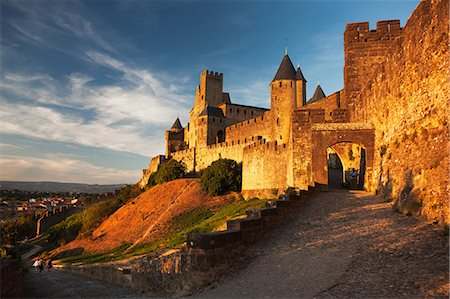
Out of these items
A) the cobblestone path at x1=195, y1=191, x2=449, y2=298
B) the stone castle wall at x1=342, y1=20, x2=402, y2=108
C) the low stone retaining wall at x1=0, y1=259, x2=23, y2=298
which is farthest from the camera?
the stone castle wall at x1=342, y1=20, x2=402, y2=108

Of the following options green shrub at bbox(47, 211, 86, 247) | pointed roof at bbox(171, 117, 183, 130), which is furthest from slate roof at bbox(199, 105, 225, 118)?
green shrub at bbox(47, 211, 86, 247)

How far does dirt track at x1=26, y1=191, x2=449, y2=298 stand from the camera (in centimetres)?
591

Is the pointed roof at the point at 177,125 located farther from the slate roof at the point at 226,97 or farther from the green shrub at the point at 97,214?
the green shrub at the point at 97,214

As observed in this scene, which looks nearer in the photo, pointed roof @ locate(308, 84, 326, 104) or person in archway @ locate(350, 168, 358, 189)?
person in archway @ locate(350, 168, 358, 189)

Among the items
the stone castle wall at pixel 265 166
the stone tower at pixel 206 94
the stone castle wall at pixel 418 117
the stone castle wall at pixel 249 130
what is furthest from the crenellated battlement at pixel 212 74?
the stone castle wall at pixel 418 117

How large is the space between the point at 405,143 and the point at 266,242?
5.68 m

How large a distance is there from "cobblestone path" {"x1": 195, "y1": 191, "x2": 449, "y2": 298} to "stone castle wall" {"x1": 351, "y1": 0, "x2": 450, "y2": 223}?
2.64 feet

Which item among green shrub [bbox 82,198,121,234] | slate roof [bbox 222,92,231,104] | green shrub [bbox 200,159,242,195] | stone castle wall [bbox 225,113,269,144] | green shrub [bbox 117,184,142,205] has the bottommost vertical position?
green shrub [bbox 82,198,121,234]

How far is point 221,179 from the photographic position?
33625 millimetres

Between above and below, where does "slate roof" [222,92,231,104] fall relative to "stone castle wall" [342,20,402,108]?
above

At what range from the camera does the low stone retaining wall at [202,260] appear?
26.6ft

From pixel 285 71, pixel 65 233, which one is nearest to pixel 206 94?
pixel 285 71

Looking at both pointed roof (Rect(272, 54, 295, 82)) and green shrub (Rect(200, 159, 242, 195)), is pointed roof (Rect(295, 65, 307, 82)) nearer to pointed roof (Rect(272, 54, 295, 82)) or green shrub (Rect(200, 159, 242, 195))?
pointed roof (Rect(272, 54, 295, 82))

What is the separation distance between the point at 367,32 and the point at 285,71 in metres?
20.8
